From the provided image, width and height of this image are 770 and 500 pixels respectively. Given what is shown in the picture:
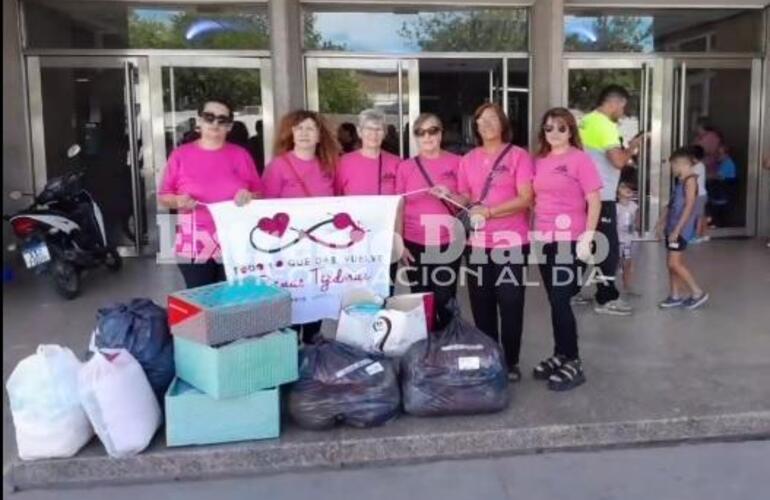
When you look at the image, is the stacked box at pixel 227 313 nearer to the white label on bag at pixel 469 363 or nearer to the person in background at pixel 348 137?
the white label on bag at pixel 469 363

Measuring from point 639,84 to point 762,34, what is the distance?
62.5 inches

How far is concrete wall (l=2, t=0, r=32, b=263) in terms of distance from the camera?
8.10 m

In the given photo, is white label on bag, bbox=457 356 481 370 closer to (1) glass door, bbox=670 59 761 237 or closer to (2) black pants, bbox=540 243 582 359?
(2) black pants, bbox=540 243 582 359

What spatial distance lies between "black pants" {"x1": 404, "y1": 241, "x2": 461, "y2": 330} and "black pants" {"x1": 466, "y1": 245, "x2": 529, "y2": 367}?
0.43 feet

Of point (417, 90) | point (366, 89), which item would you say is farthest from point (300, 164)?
point (417, 90)

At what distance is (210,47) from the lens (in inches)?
337

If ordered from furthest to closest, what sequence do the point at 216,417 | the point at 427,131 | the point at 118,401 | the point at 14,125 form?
the point at 14,125
the point at 427,131
the point at 216,417
the point at 118,401

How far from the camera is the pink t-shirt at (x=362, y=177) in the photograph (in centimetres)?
401

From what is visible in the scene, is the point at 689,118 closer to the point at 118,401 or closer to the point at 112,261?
the point at 112,261

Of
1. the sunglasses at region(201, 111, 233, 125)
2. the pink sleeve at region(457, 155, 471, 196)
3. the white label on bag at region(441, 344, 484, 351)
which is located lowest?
the white label on bag at region(441, 344, 484, 351)

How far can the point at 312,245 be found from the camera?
155 inches

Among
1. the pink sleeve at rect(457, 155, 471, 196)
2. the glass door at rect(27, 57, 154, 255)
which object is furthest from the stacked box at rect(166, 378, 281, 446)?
the glass door at rect(27, 57, 154, 255)

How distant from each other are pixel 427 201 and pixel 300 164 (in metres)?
0.67

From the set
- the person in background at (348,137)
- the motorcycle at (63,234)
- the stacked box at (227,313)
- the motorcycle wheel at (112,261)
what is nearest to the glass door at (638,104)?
the person in background at (348,137)
